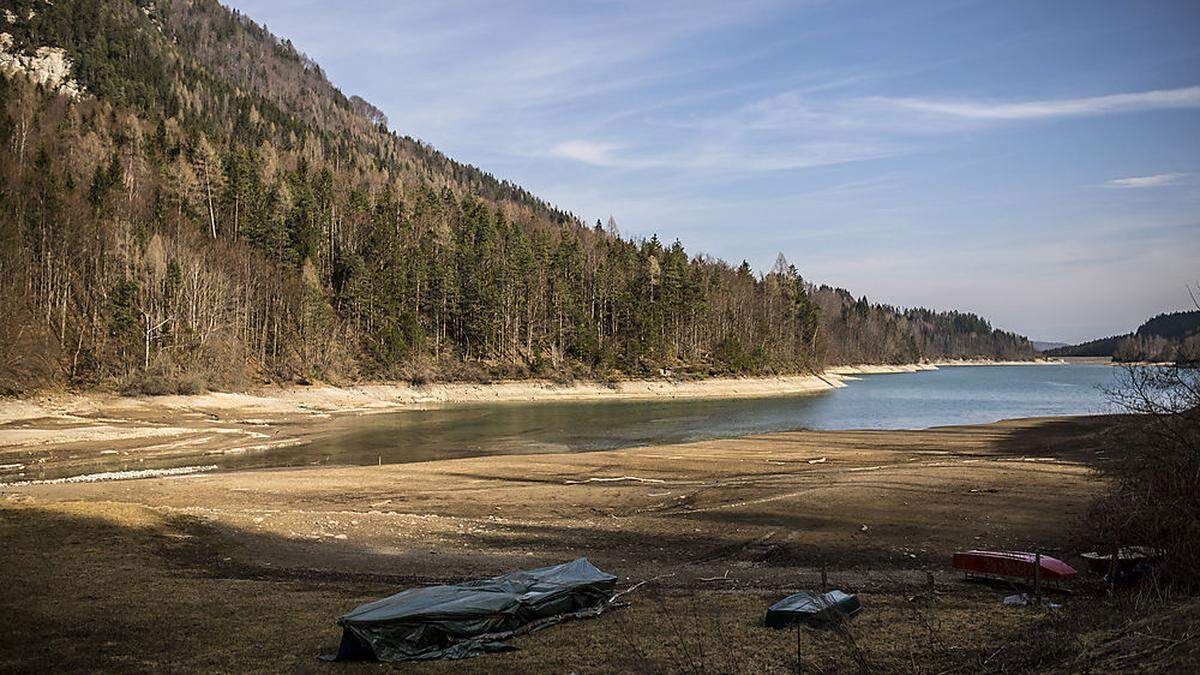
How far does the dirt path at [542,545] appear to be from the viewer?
34.7 ft

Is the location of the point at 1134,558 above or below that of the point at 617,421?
above

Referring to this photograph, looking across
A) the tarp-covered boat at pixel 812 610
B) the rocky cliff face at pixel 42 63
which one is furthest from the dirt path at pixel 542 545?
the rocky cliff face at pixel 42 63

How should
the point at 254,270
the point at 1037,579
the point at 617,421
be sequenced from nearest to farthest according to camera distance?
the point at 1037,579 < the point at 617,421 < the point at 254,270

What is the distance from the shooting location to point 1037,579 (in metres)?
13.2

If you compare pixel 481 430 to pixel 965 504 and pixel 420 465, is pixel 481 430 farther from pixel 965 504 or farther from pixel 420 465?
pixel 965 504

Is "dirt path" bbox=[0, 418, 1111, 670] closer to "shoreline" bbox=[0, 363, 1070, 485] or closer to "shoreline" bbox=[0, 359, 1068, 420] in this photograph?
"shoreline" bbox=[0, 363, 1070, 485]

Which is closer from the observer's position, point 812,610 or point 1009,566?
point 812,610

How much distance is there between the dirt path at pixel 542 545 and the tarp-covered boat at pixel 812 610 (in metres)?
0.35

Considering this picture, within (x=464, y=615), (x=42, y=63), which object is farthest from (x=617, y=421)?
(x=42, y=63)

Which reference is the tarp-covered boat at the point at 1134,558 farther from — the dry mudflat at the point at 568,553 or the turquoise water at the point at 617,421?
the turquoise water at the point at 617,421

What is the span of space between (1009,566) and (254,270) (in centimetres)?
8202

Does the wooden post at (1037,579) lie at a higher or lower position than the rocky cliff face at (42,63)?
lower

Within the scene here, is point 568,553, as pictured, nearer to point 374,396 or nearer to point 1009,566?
point 1009,566

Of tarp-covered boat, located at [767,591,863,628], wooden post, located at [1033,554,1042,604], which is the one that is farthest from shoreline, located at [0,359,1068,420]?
wooden post, located at [1033,554,1042,604]
